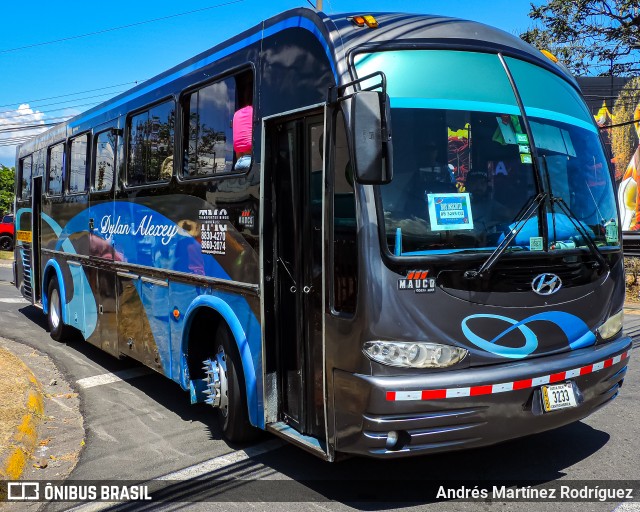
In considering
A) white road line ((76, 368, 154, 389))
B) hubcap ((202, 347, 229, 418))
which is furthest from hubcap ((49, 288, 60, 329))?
hubcap ((202, 347, 229, 418))

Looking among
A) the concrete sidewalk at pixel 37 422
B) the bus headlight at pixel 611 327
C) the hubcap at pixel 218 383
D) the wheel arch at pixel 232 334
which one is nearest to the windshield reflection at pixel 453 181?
the bus headlight at pixel 611 327

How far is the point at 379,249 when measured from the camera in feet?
11.6

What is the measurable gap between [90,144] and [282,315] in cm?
481

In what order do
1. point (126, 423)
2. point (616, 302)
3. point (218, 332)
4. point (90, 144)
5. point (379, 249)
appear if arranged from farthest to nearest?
point (90, 144)
point (126, 423)
point (218, 332)
point (616, 302)
point (379, 249)

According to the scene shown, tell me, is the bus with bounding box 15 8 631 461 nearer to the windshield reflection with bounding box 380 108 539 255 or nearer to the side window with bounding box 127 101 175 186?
the windshield reflection with bounding box 380 108 539 255

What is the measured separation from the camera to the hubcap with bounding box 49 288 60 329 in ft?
30.9

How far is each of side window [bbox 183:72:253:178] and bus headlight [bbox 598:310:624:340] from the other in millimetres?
2740

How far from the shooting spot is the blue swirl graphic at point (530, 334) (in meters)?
3.67

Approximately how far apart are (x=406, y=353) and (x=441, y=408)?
361 mm

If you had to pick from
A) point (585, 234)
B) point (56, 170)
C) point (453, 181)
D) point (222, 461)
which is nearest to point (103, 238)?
point (56, 170)

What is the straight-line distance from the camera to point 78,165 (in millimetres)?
8453

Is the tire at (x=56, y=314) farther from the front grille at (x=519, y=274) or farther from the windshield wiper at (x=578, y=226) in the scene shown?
the windshield wiper at (x=578, y=226)

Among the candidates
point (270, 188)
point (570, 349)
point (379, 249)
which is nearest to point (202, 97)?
point (270, 188)

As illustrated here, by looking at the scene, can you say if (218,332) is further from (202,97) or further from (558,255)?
(558,255)
